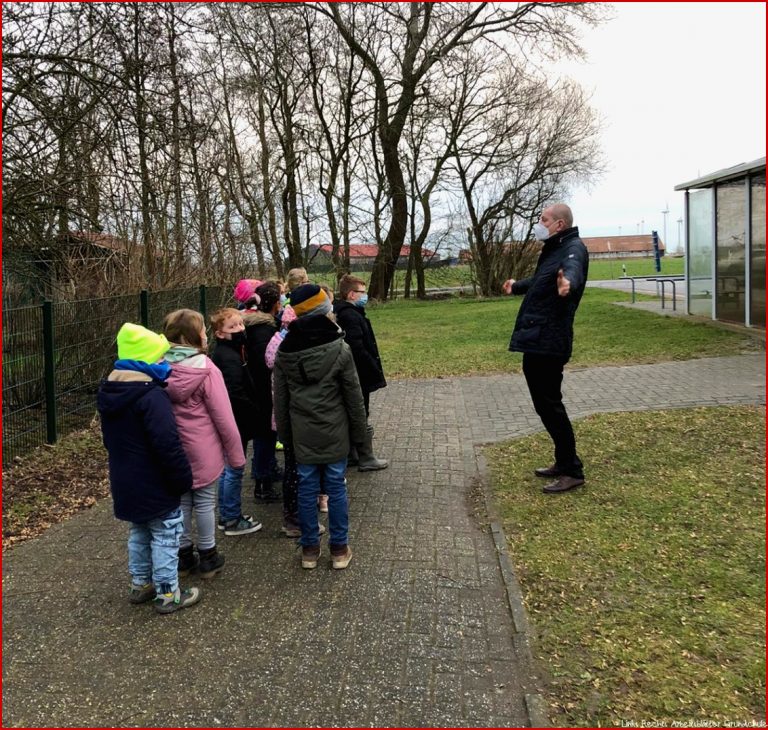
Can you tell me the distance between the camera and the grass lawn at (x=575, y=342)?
11070mm

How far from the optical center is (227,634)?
128 inches

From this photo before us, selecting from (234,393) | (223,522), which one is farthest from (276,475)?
(234,393)

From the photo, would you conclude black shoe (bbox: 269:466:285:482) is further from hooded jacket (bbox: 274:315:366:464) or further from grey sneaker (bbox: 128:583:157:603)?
grey sneaker (bbox: 128:583:157:603)

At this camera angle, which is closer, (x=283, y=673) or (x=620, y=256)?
(x=283, y=673)

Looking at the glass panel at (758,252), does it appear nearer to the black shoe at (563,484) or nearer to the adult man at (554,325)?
the adult man at (554,325)

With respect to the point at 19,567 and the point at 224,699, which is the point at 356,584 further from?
the point at 19,567

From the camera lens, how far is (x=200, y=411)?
3738 millimetres

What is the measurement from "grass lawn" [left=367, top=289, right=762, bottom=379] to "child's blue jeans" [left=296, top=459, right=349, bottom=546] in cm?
711

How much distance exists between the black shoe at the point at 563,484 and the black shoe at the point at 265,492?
→ 2.10m

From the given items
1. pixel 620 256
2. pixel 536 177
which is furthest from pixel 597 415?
pixel 620 256

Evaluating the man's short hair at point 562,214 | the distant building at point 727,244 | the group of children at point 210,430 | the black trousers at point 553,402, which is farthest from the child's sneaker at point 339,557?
the distant building at point 727,244

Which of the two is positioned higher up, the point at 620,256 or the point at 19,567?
the point at 620,256

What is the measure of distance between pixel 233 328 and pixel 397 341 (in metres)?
11.6

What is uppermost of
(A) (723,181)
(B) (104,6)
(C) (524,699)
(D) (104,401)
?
(B) (104,6)
